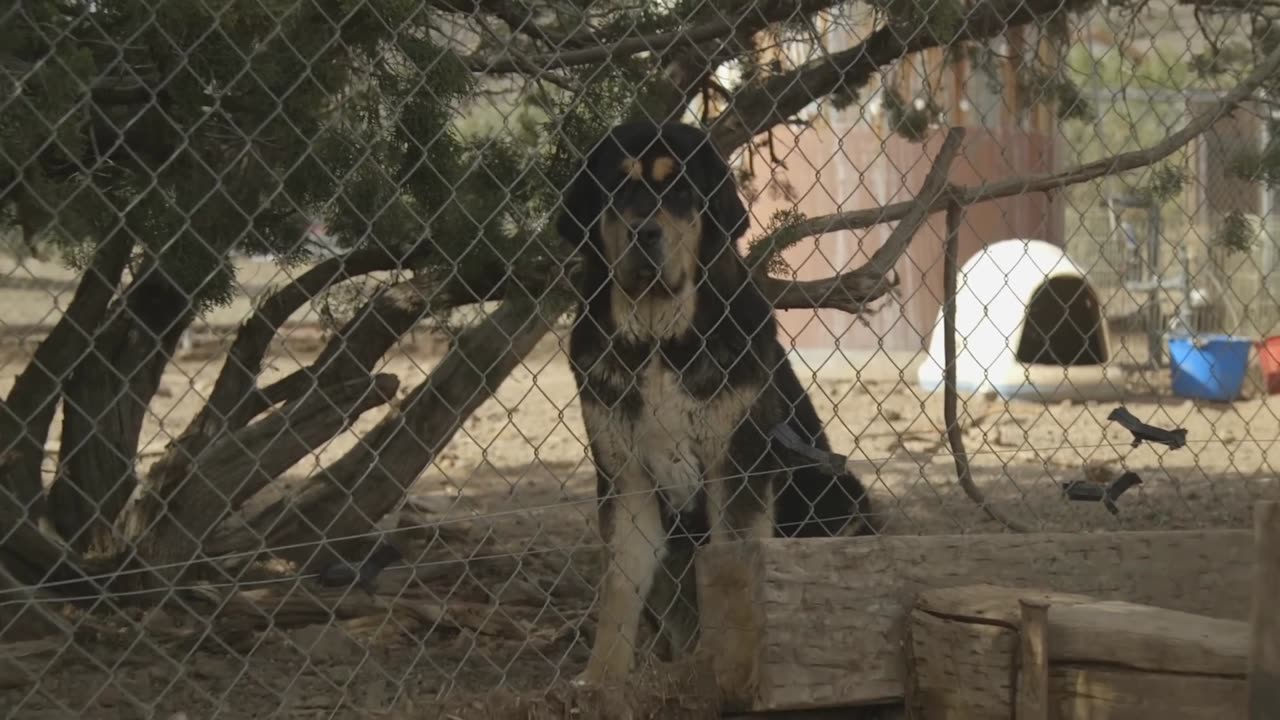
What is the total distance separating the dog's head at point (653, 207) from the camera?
376 cm

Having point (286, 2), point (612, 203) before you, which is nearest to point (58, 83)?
point (286, 2)

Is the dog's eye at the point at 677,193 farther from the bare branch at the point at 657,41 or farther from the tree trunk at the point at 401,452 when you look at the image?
the tree trunk at the point at 401,452

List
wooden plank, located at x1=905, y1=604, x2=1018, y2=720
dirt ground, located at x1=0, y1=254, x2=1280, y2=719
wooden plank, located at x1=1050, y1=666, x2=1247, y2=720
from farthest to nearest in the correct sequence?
dirt ground, located at x1=0, y1=254, x2=1280, y2=719 → wooden plank, located at x1=905, y1=604, x2=1018, y2=720 → wooden plank, located at x1=1050, y1=666, x2=1247, y2=720

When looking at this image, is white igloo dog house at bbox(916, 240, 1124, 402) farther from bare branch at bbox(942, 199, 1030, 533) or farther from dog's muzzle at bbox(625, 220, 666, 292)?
dog's muzzle at bbox(625, 220, 666, 292)

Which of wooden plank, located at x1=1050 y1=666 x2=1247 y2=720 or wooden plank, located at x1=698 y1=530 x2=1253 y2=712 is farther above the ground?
wooden plank, located at x1=698 y1=530 x2=1253 y2=712

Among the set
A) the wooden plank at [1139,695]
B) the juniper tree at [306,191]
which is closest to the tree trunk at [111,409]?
the juniper tree at [306,191]

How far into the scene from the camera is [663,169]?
376cm

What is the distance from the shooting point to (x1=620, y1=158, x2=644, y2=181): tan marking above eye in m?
3.73

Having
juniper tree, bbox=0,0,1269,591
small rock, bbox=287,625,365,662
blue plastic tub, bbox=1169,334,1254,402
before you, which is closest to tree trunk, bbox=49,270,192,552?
juniper tree, bbox=0,0,1269,591

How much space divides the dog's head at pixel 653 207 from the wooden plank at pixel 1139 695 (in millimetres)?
1548

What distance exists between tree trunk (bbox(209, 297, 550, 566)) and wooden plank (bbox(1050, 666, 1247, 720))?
2.31 metres

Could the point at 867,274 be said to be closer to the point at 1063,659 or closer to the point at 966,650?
the point at 966,650

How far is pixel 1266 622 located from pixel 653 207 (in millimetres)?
1939

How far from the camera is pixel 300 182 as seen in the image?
144 inches
